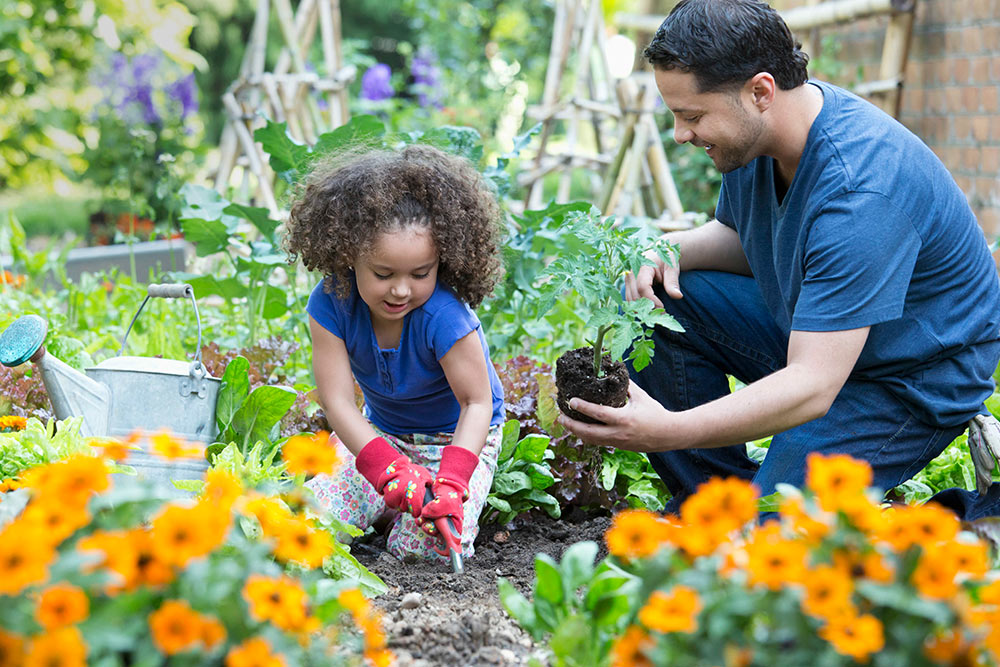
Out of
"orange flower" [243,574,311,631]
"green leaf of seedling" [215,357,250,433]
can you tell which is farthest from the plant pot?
"orange flower" [243,574,311,631]

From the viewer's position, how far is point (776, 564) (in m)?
0.95

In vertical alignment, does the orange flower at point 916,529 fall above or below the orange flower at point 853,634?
above

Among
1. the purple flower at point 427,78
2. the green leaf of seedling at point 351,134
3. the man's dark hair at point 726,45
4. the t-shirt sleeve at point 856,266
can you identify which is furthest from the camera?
the purple flower at point 427,78

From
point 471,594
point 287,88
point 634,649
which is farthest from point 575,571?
point 287,88

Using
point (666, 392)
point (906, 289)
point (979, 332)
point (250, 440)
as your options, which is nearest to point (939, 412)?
point (979, 332)

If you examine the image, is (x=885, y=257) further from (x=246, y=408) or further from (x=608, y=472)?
(x=246, y=408)

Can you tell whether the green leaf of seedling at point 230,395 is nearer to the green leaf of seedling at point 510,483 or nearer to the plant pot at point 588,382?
the green leaf of seedling at point 510,483

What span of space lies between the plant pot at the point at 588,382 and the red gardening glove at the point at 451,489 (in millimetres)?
238

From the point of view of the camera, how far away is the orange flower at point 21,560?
34.1 inches

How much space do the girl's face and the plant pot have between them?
349 millimetres

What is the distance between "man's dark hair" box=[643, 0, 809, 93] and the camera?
1.85 metres

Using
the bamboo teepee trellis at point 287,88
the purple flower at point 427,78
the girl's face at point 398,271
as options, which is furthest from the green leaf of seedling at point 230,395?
the purple flower at point 427,78

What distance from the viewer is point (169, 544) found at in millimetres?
938

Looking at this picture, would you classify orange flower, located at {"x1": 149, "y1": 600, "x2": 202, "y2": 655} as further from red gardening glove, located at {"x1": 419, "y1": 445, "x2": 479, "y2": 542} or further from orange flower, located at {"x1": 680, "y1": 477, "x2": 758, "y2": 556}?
red gardening glove, located at {"x1": 419, "y1": 445, "x2": 479, "y2": 542}
